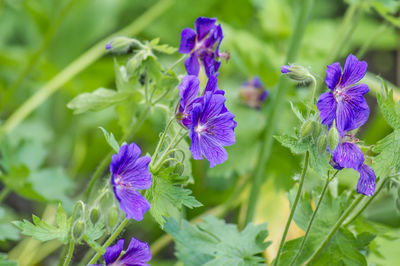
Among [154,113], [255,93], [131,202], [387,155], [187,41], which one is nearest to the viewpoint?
[131,202]

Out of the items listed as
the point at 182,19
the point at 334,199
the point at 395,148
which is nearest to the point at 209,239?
the point at 334,199

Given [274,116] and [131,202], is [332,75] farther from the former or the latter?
[274,116]

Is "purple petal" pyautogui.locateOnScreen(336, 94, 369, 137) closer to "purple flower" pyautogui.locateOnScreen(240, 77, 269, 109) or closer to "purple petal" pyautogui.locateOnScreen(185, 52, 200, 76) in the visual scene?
"purple petal" pyautogui.locateOnScreen(185, 52, 200, 76)

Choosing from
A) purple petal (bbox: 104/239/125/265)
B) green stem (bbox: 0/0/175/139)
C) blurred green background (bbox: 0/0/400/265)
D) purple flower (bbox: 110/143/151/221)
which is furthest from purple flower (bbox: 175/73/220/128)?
green stem (bbox: 0/0/175/139)

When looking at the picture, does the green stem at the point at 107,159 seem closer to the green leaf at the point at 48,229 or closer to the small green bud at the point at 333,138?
the green leaf at the point at 48,229

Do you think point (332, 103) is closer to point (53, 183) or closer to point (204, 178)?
point (53, 183)

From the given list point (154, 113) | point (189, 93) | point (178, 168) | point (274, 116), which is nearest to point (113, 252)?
point (178, 168)
